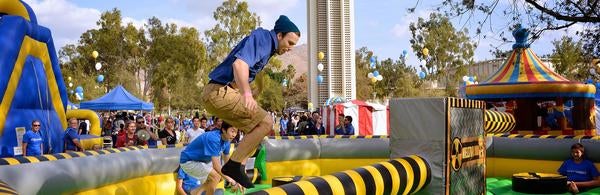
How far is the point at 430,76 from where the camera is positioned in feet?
158

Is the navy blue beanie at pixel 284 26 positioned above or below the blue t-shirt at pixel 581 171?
above

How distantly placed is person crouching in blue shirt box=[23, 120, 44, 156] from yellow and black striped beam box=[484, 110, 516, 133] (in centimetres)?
649

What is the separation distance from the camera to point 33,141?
25.3ft

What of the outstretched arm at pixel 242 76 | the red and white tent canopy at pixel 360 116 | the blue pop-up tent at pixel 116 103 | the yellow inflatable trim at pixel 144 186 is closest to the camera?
the outstretched arm at pixel 242 76

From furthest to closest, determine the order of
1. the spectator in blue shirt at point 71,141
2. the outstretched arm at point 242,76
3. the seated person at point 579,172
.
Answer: the spectator in blue shirt at point 71,141 → the seated person at point 579,172 → the outstretched arm at point 242,76

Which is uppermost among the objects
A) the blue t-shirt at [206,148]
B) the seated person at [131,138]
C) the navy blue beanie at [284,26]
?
the navy blue beanie at [284,26]

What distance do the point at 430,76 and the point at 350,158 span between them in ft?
129

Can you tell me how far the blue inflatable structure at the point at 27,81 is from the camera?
24.1ft

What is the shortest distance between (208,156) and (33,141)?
345 centimetres

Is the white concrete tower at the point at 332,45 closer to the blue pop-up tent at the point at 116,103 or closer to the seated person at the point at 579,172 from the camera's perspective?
the blue pop-up tent at the point at 116,103

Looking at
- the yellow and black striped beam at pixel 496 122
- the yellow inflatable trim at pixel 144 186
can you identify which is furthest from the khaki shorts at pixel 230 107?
the yellow and black striped beam at pixel 496 122

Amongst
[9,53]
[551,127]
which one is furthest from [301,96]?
[9,53]

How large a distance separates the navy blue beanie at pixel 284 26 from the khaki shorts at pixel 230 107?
18.0 inches

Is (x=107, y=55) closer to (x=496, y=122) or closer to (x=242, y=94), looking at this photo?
(x=496, y=122)
